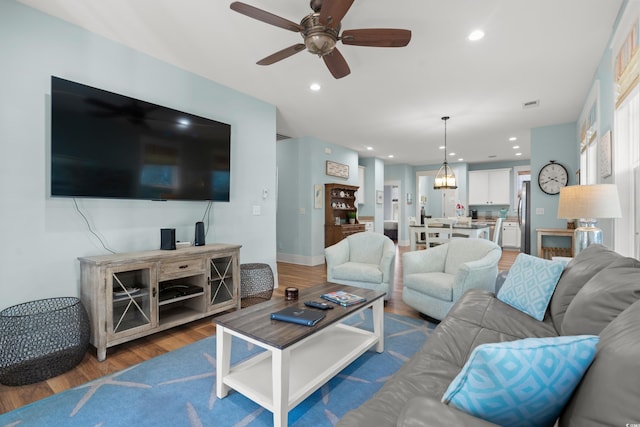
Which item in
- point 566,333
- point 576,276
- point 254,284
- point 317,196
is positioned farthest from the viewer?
point 317,196

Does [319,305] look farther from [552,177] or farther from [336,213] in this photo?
[552,177]

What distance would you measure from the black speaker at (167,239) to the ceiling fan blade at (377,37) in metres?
2.25

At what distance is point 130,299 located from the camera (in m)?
2.42

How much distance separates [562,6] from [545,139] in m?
3.80

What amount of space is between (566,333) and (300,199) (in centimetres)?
507

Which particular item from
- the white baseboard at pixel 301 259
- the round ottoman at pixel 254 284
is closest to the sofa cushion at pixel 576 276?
the round ottoman at pixel 254 284

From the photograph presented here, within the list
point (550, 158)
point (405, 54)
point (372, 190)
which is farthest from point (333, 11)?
point (372, 190)

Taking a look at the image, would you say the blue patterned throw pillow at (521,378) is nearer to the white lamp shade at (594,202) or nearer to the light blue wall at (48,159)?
the white lamp shade at (594,202)

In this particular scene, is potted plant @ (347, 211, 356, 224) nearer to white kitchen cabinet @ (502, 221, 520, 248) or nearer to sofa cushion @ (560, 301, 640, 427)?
white kitchen cabinet @ (502, 221, 520, 248)

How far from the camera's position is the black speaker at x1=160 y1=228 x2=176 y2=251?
282 cm

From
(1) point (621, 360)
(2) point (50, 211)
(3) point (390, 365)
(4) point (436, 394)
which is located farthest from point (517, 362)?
(2) point (50, 211)

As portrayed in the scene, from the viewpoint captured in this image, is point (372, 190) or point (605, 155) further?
point (372, 190)

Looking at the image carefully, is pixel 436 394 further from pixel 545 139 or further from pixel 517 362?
pixel 545 139

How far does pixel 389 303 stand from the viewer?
353 centimetres
